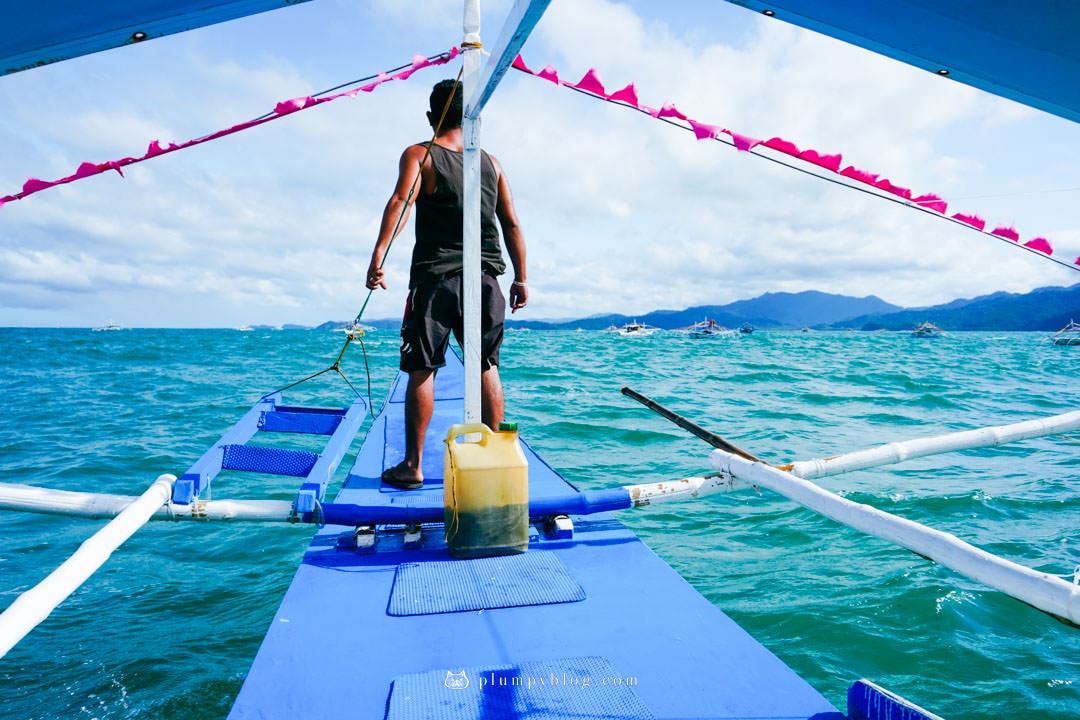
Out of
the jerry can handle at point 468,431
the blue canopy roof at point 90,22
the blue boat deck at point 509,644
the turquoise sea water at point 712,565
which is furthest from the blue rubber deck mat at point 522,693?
the blue canopy roof at point 90,22

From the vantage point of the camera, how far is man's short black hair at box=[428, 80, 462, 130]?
3006mm

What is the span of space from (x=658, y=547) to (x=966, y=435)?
6.71 ft

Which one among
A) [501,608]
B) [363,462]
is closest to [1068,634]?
[501,608]

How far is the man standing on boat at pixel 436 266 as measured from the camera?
9.59ft

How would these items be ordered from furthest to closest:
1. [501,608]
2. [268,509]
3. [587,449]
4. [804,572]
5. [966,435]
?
1. [587,449]
2. [804,572]
3. [966,435]
4. [268,509]
5. [501,608]

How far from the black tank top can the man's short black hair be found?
0.52 ft

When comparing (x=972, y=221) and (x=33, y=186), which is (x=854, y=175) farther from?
(x=33, y=186)

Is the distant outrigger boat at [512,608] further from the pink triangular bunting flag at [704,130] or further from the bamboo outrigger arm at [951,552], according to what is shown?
the pink triangular bunting flag at [704,130]

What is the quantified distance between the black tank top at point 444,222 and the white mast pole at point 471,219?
0.27 m

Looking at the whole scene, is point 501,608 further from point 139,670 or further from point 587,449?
point 587,449

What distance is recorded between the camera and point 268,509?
2820mm

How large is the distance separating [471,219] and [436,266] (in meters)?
0.39

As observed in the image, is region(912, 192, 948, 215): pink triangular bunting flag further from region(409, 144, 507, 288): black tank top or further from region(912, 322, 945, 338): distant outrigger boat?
region(912, 322, 945, 338): distant outrigger boat

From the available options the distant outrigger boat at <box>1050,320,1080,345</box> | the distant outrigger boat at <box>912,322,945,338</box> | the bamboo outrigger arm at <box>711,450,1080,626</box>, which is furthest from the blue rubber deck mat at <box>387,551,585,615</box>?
the distant outrigger boat at <box>912,322,945,338</box>
